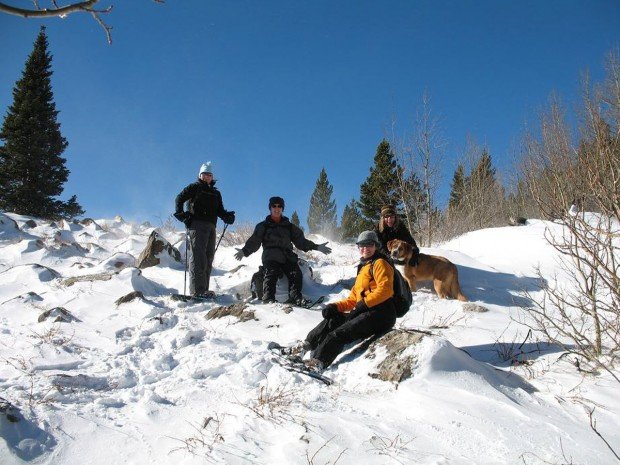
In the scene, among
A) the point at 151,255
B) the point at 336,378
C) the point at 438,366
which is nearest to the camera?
the point at 438,366

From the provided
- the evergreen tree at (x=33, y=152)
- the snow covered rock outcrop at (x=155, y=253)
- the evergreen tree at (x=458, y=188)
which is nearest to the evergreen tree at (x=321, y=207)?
the evergreen tree at (x=458, y=188)

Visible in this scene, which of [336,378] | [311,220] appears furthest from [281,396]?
[311,220]

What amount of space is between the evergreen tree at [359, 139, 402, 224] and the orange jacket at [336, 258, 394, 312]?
1493 centimetres

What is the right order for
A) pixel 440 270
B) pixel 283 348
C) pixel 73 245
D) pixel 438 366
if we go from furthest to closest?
1. pixel 73 245
2. pixel 440 270
3. pixel 283 348
4. pixel 438 366

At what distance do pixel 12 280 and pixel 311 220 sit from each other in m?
38.1

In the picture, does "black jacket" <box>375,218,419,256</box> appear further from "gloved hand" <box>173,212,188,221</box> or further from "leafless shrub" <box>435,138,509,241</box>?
"leafless shrub" <box>435,138,509,241</box>

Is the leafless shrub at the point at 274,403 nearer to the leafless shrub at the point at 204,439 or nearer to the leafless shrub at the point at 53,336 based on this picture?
the leafless shrub at the point at 204,439

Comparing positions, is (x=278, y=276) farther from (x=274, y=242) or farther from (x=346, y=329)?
(x=346, y=329)

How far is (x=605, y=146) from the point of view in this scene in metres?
2.43

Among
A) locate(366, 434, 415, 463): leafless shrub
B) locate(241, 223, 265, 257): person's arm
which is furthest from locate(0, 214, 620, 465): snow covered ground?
locate(241, 223, 265, 257): person's arm

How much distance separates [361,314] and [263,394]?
136 cm

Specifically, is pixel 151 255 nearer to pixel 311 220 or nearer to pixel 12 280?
pixel 12 280

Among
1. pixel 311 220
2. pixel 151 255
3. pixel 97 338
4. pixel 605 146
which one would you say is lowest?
pixel 97 338

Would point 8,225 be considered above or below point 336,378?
above
